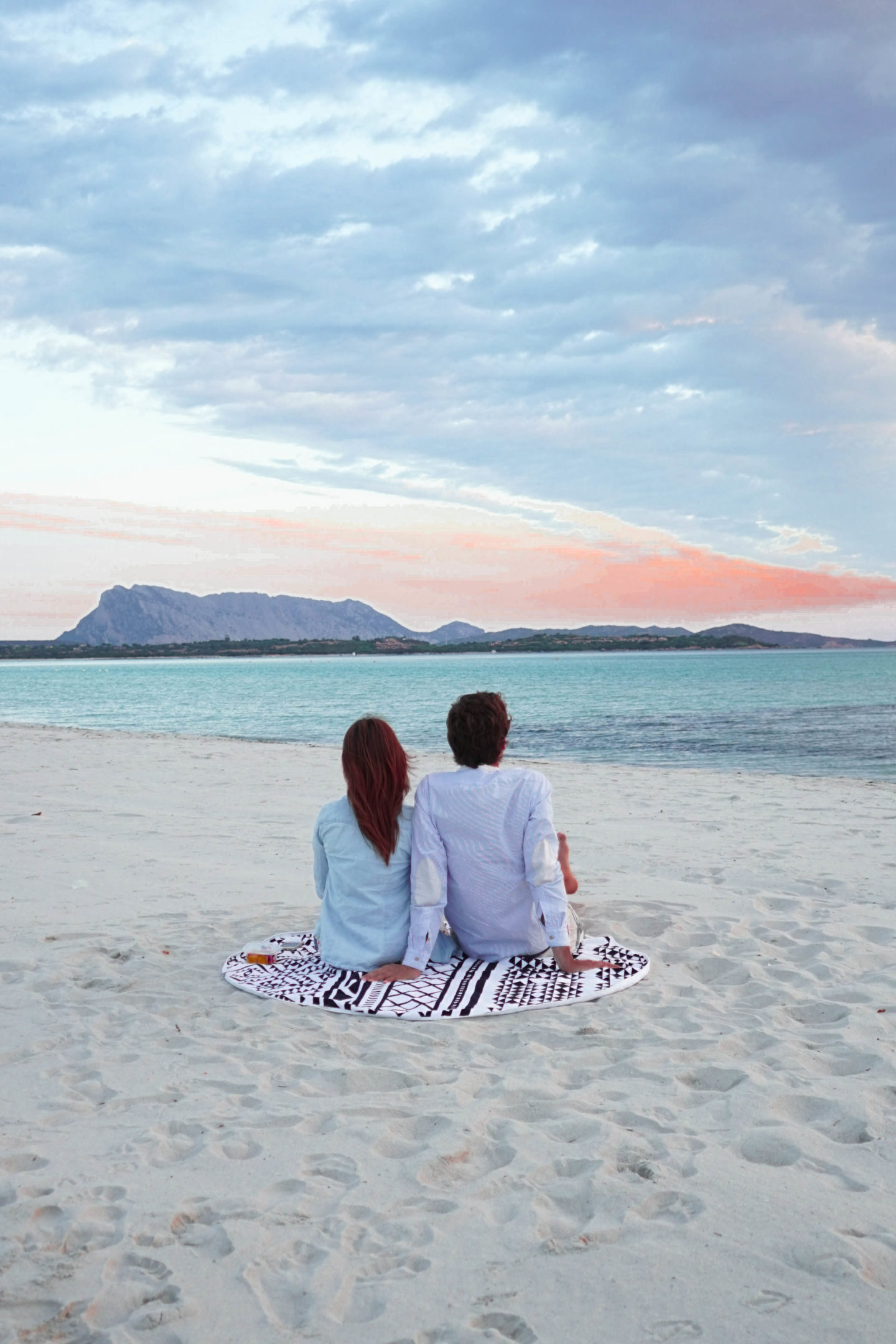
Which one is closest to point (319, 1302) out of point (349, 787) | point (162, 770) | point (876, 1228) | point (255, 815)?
point (876, 1228)

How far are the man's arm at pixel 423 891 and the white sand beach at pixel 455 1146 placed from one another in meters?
0.43

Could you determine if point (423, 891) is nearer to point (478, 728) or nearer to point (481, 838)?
point (481, 838)

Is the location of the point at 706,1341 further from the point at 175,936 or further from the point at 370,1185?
the point at 175,936

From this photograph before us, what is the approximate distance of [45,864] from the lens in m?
8.18

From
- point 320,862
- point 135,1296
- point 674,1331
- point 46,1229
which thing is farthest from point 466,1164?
point 320,862

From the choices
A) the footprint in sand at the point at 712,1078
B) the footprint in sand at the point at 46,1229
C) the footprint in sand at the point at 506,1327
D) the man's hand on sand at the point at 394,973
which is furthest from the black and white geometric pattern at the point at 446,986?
the footprint in sand at the point at 506,1327

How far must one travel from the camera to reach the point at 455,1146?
129 inches

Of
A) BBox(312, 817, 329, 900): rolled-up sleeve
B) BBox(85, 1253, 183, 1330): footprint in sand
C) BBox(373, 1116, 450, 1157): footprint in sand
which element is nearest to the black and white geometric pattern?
BBox(312, 817, 329, 900): rolled-up sleeve

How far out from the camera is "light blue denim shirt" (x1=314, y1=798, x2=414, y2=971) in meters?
4.89

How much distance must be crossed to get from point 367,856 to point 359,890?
193 mm

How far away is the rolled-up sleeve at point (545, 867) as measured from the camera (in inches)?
186

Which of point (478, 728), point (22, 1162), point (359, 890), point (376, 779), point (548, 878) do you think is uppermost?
point (478, 728)

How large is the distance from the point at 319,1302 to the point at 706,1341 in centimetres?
96

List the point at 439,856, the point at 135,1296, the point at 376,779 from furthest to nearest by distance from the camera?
the point at 439,856 → the point at 376,779 → the point at 135,1296
